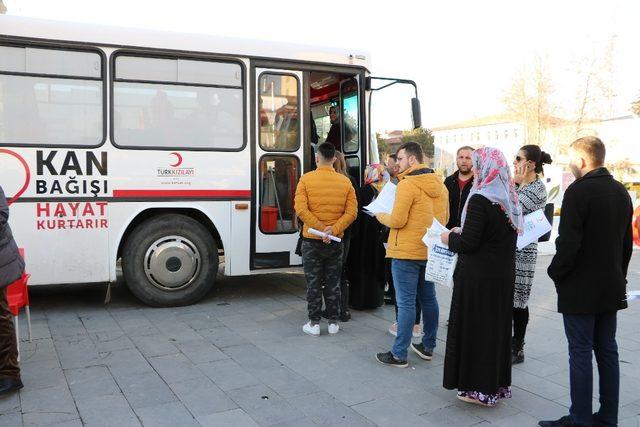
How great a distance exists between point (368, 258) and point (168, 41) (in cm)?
323

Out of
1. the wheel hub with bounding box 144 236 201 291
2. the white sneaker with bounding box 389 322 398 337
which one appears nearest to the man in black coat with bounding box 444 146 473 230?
the white sneaker with bounding box 389 322 398 337

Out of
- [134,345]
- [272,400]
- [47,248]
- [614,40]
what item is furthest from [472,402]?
[614,40]

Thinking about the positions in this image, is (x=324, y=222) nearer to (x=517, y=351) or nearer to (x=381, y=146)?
(x=517, y=351)

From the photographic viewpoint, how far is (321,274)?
5.44m

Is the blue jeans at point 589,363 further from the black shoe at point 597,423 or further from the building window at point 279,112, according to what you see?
the building window at point 279,112

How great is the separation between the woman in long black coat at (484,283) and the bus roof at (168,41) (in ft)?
12.1

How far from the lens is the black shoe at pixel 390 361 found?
4586 mm

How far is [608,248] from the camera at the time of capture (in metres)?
3.31

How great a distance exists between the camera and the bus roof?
5621mm

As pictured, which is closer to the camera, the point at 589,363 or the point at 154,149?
the point at 589,363

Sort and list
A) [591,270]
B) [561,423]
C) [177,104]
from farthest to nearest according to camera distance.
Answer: [177,104]
[561,423]
[591,270]

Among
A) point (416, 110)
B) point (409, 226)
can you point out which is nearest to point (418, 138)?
point (416, 110)

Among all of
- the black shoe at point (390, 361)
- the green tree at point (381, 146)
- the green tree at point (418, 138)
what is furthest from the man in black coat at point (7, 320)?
the green tree at point (381, 146)

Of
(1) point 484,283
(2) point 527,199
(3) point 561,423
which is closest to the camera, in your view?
(3) point 561,423
